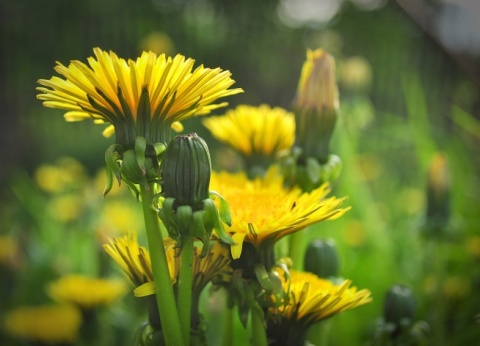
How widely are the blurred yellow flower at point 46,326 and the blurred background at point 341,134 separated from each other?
0.06 metres

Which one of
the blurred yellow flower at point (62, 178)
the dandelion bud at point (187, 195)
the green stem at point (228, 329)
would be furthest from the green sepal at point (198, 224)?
the blurred yellow flower at point (62, 178)

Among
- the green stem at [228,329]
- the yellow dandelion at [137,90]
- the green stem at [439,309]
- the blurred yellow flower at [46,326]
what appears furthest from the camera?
the blurred yellow flower at [46,326]

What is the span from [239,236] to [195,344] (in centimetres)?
8

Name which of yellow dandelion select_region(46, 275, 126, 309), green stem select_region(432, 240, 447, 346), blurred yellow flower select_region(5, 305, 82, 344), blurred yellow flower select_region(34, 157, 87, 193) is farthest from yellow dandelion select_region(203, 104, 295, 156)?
blurred yellow flower select_region(34, 157, 87, 193)

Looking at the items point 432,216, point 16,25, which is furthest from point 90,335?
point 16,25

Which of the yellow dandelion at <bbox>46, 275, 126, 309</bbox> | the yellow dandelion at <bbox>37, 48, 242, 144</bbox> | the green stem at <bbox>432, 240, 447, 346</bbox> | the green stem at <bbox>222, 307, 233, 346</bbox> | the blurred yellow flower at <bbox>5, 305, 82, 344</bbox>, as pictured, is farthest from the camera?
the blurred yellow flower at <bbox>5, 305, 82, 344</bbox>

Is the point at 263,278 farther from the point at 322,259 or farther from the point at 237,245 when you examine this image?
the point at 322,259

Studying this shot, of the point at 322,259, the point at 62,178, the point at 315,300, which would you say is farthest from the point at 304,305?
the point at 62,178

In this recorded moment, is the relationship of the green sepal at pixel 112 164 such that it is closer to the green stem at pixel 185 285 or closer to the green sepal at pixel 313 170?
the green stem at pixel 185 285

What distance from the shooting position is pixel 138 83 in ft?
1.16

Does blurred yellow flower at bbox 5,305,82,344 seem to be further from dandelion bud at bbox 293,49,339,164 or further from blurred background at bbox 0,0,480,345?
dandelion bud at bbox 293,49,339,164

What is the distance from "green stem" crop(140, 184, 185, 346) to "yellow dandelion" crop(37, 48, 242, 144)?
0.12 feet

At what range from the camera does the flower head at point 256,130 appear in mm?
545

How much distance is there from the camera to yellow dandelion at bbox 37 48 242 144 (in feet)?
1.12
